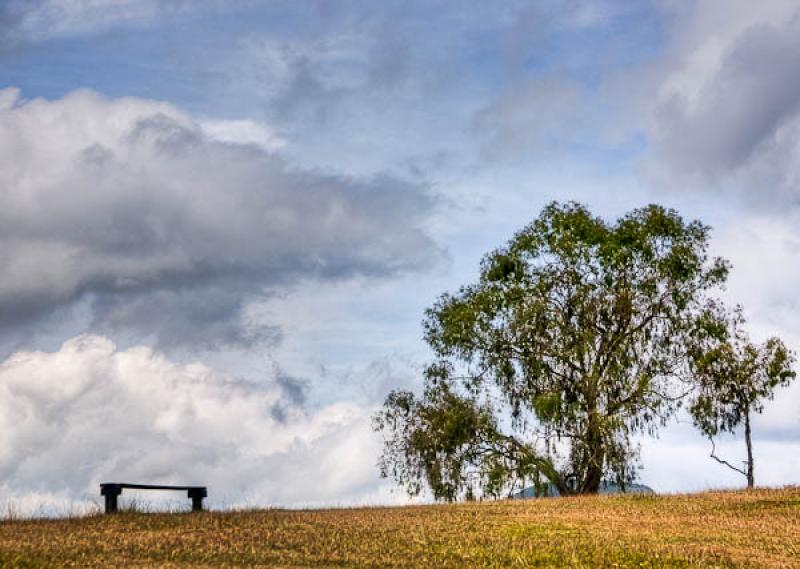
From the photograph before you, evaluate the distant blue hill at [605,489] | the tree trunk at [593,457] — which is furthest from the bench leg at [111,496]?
the tree trunk at [593,457]

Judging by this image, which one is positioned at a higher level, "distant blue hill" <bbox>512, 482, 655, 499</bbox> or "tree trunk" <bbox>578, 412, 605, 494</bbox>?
"tree trunk" <bbox>578, 412, 605, 494</bbox>

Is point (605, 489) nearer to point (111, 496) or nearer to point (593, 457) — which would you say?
point (593, 457)

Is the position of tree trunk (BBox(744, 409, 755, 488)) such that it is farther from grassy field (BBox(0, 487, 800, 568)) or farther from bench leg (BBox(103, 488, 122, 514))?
bench leg (BBox(103, 488, 122, 514))

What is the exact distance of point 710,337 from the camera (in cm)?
4581

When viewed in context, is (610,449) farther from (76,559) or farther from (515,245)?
(76,559)

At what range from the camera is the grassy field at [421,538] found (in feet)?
70.4

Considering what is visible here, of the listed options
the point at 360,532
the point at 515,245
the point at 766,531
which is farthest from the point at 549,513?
the point at 515,245

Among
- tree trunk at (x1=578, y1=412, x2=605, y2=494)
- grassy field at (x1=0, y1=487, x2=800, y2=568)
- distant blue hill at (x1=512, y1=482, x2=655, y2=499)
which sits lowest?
grassy field at (x1=0, y1=487, x2=800, y2=568)

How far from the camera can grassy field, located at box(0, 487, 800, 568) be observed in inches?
845

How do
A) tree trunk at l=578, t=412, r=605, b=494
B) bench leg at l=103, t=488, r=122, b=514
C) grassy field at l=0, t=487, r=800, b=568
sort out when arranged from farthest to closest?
tree trunk at l=578, t=412, r=605, b=494 → bench leg at l=103, t=488, r=122, b=514 → grassy field at l=0, t=487, r=800, b=568

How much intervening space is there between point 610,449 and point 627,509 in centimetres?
923

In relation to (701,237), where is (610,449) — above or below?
below

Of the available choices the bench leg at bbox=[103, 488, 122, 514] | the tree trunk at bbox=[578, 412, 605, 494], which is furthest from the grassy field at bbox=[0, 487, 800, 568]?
the tree trunk at bbox=[578, 412, 605, 494]

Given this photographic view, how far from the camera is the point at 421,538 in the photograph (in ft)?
83.1
